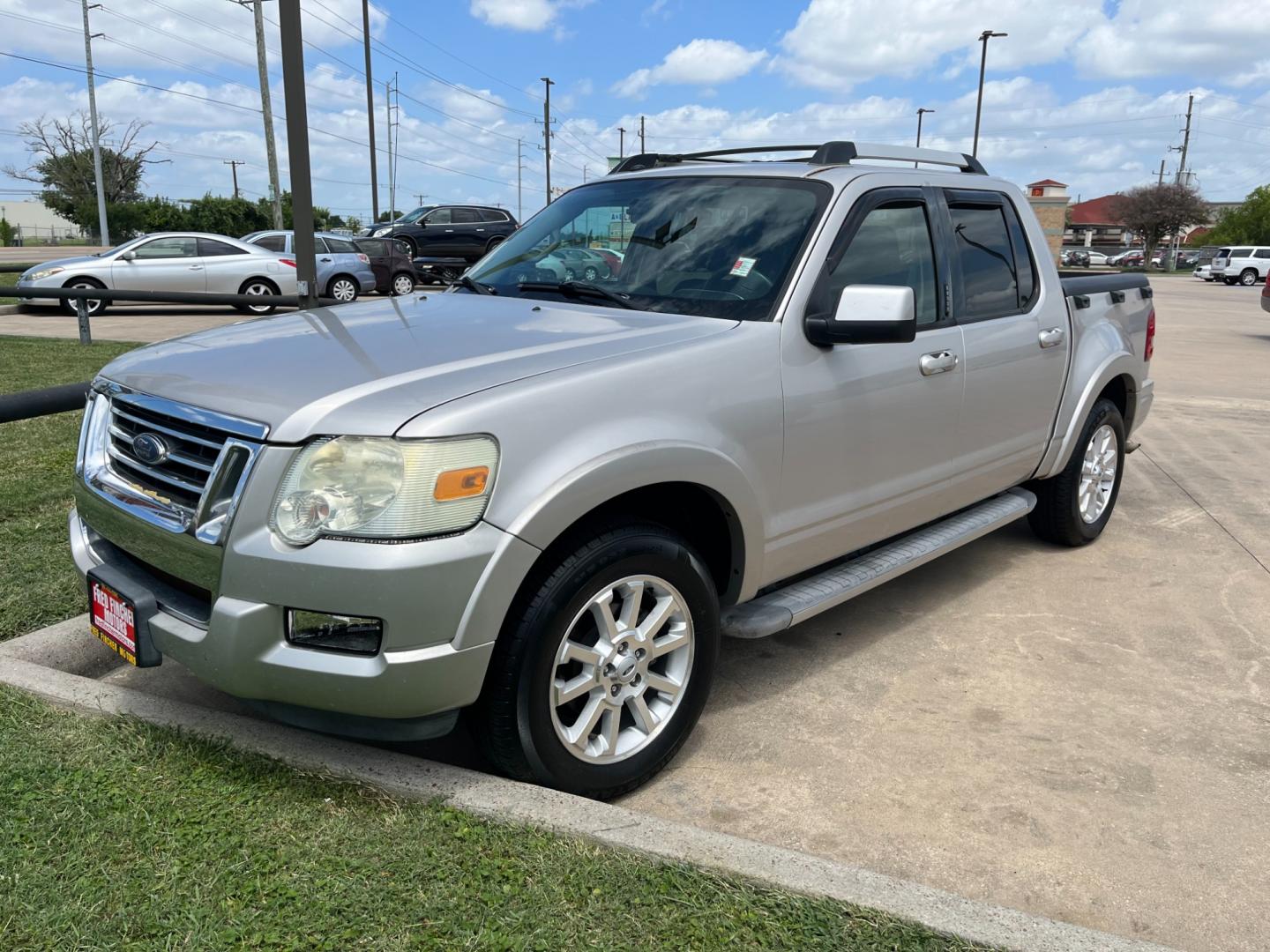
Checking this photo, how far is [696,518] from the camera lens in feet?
11.0

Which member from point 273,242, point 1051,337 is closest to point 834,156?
point 1051,337

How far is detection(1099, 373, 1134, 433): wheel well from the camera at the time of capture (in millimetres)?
5590

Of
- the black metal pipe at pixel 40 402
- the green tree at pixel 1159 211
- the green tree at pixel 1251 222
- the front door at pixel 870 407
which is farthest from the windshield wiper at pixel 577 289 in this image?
the green tree at pixel 1251 222

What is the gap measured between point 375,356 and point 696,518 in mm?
1100

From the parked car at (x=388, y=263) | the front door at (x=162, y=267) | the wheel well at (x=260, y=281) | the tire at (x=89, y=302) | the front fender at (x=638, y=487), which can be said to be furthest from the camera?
the parked car at (x=388, y=263)

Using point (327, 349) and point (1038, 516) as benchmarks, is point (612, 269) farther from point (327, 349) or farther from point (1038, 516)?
point (1038, 516)

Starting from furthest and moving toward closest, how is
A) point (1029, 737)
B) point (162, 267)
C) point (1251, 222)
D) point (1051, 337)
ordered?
point (1251, 222) → point (162, 267) → point (1051, 337) → point (1029, 737)

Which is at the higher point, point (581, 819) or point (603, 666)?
point (603, 666)

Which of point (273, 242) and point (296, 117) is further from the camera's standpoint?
point (273, 242)

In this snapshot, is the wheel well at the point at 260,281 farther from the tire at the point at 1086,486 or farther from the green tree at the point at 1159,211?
the green tree at the point at 1159,211

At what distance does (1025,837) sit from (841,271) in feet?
6.24

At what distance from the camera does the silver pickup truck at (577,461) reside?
2527 mm

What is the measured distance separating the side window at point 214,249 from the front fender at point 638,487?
17.3 m

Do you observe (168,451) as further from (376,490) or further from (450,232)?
(450,232)
